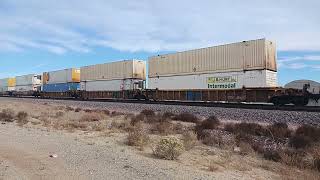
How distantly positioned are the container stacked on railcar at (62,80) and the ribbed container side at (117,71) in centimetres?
268

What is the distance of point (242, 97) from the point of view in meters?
28.8

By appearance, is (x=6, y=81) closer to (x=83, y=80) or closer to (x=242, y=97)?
(x=83, y=80)

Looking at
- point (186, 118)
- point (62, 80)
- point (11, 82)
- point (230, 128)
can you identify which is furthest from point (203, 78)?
point (11, 82)

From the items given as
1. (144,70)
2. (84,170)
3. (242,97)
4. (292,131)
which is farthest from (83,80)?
(84,170)

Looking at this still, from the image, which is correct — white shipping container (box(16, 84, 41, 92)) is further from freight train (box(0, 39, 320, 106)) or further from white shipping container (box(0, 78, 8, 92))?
freight train (box(0, 39, 320, 106))

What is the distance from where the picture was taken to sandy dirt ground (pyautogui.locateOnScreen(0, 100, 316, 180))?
24.8 ft

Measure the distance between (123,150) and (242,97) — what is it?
1960 cm

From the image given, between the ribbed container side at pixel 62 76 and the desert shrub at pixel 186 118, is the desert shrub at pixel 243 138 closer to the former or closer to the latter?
the desert shrub at pixel 186 118

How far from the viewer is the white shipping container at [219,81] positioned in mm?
27712

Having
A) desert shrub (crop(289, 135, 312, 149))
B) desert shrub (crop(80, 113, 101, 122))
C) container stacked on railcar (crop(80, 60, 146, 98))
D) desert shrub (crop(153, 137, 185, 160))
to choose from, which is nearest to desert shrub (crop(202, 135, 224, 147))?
desert shrub (crop(289, 135, 312, 149))

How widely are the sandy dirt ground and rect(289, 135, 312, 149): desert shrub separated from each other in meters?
2.20

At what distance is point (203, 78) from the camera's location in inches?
1270

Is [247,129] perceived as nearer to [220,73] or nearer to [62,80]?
[220,73]

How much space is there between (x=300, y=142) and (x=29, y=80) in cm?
6126
